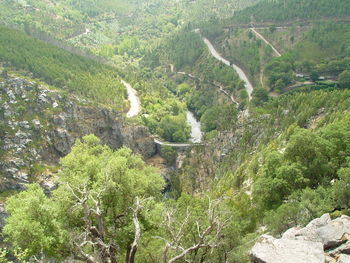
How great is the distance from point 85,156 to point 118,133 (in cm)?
8133

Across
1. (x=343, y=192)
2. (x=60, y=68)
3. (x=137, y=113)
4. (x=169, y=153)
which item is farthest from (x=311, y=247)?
(x=60, y=68)

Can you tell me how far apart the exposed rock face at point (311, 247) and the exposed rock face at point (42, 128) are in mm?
73048

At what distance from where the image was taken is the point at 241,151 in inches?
3959

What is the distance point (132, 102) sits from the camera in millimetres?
145000

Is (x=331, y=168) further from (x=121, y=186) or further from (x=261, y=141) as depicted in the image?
(x=261, y=141)

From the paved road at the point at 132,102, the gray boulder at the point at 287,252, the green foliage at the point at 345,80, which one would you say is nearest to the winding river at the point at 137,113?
the paved road at the point at 132,102

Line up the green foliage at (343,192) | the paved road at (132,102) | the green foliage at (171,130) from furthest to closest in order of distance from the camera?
1. the paved road at (132,102)
2. the green foliage at (171,130)
3. the green foliage at (343,192)

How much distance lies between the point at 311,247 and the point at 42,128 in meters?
92.0

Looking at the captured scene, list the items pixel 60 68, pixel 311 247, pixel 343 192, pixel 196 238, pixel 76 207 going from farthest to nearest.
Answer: pixel 60 68
pixel 343 192
pixel 196 238
pixel 76 207
pixel 311 247

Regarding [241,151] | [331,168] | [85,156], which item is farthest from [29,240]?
[241,151]

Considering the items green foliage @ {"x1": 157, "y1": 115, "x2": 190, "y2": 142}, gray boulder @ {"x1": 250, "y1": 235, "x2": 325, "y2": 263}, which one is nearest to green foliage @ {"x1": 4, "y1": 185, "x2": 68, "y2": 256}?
gray boulder @ {"x1": 250, "y1": 235, "x2": 325, "y2": 263}

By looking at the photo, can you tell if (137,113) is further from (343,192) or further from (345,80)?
(343,192)

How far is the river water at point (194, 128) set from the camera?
13912 cm

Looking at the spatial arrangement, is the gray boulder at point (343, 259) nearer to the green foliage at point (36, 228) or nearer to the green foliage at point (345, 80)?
the green foliage at point (36, 228)
